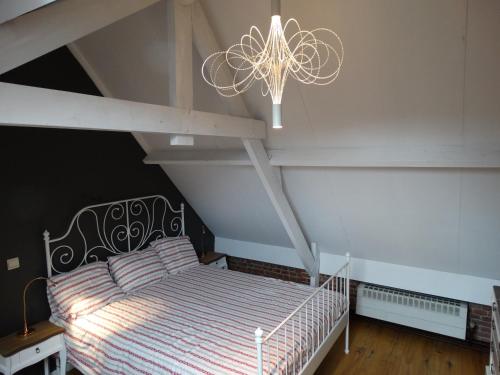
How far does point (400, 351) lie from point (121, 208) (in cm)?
306

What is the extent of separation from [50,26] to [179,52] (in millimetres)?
833

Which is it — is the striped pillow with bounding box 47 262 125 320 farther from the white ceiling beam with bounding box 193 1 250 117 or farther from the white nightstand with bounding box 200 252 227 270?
the white ceiling beam with bounding box 193 1 250 117

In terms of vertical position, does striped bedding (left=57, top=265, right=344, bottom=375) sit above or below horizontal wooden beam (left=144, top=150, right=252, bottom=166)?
below

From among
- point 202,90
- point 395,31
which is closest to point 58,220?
point 202,90

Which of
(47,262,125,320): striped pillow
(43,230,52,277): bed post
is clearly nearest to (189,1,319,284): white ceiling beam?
(47,262,125,320): striped pillow

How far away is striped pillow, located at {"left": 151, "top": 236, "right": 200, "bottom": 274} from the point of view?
375 centimetres

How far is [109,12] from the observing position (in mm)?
1601

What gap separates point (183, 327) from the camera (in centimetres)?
259

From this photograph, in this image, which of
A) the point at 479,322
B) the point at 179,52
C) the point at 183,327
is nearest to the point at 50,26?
the point at 179,52

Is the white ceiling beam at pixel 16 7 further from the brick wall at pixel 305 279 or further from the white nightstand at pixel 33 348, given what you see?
the brick wall at pixel 305 279

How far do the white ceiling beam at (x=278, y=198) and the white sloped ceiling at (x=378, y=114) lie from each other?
0.53ft

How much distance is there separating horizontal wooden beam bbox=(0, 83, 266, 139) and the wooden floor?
2299 mm

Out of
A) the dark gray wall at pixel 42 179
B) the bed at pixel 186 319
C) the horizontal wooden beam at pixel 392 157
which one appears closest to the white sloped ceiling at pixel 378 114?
the horizontal wooden beam at pixel 392 157

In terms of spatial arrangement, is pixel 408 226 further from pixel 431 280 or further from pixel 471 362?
pixel 471 362
